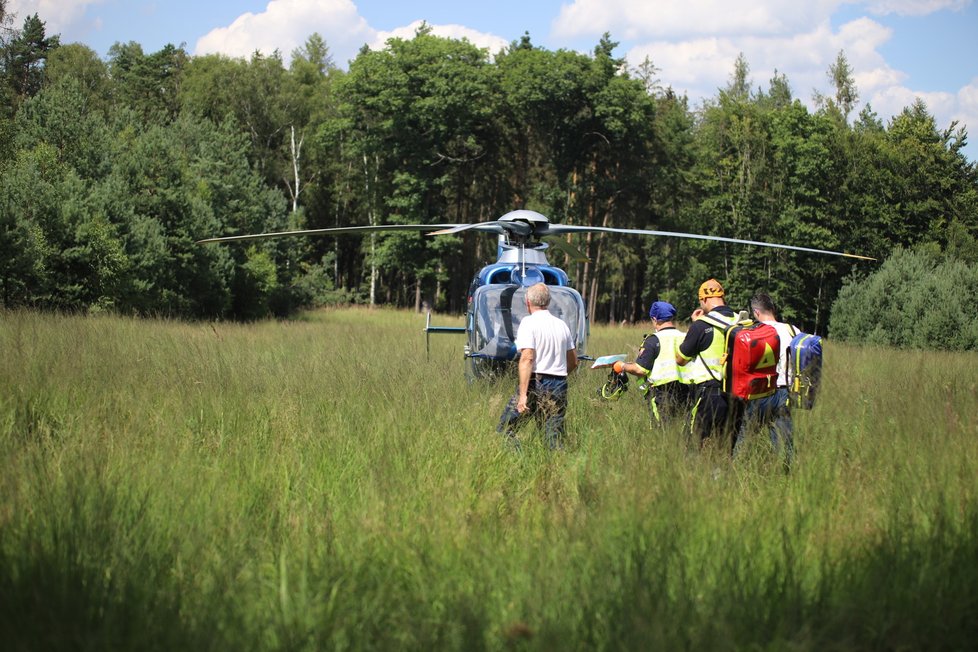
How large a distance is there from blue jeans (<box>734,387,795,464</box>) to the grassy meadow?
15 centimetres

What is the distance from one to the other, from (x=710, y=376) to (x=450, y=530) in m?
3.12

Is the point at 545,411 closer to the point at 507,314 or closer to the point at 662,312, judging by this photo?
the point at 662,312

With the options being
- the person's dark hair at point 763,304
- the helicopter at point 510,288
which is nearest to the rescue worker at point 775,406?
the person's dark hair at point 763,304

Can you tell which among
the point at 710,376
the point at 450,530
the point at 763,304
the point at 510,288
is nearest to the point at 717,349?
the point at 710,376

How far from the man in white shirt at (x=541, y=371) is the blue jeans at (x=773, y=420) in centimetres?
144

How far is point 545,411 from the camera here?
7148 millimetres

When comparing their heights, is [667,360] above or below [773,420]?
above

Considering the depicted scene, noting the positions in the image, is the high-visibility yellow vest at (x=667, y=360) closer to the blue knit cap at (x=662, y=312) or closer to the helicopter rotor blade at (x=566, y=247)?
the blue knit cap at (x=662, y=312)

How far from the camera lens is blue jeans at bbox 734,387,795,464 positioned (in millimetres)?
6816

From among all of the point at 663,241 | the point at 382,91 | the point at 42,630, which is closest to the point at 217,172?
the point at 382,91

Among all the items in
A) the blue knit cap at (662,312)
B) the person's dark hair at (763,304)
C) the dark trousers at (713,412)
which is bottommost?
the dark trousers at (713,412)

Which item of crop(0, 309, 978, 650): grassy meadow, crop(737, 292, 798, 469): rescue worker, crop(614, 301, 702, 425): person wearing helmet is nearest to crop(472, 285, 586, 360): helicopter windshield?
crop(0, 309, 978, 650): grassy meadow

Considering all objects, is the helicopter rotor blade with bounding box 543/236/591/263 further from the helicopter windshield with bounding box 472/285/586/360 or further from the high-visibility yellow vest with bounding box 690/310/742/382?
the high-visibility yellow vest with bounding box 690/310/742/382

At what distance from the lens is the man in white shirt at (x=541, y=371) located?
23.6 feet
